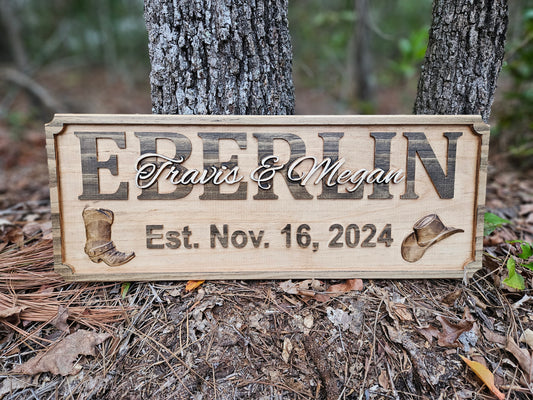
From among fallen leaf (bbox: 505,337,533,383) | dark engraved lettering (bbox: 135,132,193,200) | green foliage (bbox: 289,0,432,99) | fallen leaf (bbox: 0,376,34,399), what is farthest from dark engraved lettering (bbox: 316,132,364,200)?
green foliage (bbox: 289,0,432,99)

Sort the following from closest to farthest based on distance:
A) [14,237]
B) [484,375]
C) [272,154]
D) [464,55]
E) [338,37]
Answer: [484,375]
[272,154]
[464,55]
[14,237]
[338,37]

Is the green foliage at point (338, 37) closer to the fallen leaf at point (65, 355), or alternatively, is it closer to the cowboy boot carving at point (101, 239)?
the cowboy boot carving at point (101, 239)

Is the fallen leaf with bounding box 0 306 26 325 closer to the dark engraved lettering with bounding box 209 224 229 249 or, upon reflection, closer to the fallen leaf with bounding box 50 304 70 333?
the fallen leaf with bounding box 50 304 70 333

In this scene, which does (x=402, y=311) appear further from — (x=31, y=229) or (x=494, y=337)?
(x=31, y=229)

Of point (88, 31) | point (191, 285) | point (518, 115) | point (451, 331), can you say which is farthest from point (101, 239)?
point (88, 31)

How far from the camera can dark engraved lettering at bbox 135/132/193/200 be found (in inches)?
65.3

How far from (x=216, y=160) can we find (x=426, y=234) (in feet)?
3.44

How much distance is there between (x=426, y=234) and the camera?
1722mm

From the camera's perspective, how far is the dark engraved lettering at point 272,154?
5.49ft

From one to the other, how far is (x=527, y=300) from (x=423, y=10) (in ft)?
48.0

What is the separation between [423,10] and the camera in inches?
527

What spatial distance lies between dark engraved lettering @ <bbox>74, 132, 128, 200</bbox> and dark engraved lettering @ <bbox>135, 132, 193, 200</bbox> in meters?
0.09

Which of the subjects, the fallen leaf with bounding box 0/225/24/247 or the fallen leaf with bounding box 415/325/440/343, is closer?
the fallen leaf with bounding box 415/325/440/343

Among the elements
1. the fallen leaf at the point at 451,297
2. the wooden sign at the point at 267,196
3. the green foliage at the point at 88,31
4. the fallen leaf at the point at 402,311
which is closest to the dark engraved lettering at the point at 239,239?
the wooden sign at the point at 267,196
